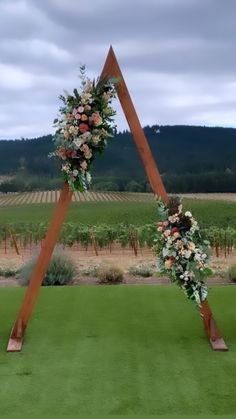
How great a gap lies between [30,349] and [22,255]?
Result: 20.5 m

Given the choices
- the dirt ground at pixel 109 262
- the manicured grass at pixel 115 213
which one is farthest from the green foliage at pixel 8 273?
the manicured grass at pixel 115 213

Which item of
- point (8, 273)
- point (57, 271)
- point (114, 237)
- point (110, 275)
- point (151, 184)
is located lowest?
point (114, 237)

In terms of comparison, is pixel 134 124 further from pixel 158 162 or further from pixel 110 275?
pixel 158 162

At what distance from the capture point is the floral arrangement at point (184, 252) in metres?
8.45

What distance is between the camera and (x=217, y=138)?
107062mm

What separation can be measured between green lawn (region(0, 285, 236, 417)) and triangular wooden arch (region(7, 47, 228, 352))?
0.26 metres

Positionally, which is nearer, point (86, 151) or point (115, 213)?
point (86, 151)

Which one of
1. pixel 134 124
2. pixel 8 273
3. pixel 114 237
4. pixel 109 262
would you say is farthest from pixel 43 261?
pixel 114 237

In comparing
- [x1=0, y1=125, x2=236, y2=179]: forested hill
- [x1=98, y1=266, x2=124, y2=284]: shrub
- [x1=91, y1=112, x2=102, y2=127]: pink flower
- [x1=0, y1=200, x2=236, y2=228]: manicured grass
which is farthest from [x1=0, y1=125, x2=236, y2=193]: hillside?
[x1=91, y1=112, x2=102, y2=127]: pink flower

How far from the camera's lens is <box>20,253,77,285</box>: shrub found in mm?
16031

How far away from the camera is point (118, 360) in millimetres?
7988

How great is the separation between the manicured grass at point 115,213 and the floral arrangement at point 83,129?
28056 millimetres

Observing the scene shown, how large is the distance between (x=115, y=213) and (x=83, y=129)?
40194mm

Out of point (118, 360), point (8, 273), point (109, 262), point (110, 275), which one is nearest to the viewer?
point (118, 360)
